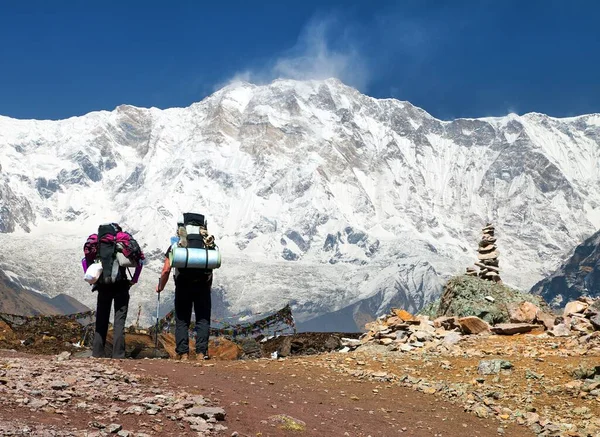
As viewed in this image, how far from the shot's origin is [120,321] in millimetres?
13883

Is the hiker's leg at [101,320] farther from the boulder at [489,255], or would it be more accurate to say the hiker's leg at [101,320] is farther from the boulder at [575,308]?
the boulder at [489,255]

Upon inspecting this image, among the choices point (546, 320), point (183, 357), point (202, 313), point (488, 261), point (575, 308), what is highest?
point (488, 261)

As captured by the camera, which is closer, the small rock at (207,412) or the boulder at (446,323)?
the small rock at (207,412)

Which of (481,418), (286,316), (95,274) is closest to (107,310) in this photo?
(95,274)

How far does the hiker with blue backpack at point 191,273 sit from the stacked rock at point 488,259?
42.2 feet

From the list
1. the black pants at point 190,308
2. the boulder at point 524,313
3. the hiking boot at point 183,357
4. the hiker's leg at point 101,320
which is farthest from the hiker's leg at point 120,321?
the boulder at point 524,313

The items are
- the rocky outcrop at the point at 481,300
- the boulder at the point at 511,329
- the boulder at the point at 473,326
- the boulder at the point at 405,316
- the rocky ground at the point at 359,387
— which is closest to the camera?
the rocky ground at the point at 359,387

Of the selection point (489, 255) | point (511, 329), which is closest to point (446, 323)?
point (511, 329)

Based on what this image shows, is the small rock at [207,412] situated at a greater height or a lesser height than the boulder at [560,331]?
lesser

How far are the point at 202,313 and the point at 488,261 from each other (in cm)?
1379

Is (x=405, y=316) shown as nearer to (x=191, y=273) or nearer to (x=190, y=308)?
(x=190, y=308)

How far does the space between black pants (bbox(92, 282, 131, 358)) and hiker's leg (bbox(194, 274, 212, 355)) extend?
1419 mm

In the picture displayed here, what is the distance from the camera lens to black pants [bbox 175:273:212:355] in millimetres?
14359

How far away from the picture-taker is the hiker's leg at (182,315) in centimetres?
1442
